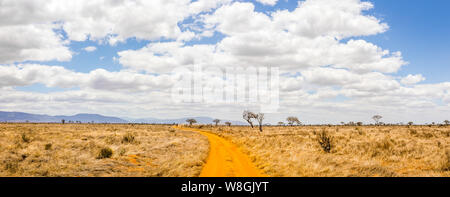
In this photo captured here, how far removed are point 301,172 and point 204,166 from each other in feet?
18.3

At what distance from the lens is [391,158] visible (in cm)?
1702
